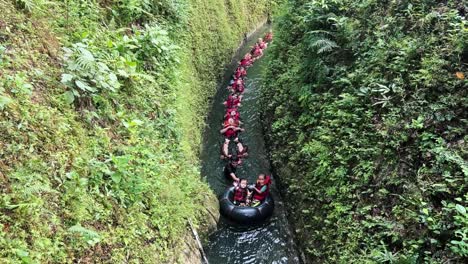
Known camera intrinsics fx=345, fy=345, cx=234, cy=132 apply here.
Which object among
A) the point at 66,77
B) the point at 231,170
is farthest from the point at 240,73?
the point at 66,77

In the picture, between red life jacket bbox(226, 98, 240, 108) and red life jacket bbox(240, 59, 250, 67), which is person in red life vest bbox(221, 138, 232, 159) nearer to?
red life jacket bbox(226, 98, 240, 108)

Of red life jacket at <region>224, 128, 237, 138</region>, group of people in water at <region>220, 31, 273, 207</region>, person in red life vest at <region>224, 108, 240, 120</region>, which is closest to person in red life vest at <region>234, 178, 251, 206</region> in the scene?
group of people in water at <region>220, 31, 273, 207</region>

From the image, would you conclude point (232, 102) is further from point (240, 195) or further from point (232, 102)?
point (240, 195)

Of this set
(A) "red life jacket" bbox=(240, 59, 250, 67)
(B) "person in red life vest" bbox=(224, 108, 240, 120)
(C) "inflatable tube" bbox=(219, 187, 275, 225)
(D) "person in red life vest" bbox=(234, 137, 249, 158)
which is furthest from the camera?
(A) "red life jacket" bbox=(240, 59, 250, 67)

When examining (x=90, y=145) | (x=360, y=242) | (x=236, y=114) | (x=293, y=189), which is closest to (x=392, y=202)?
(x=360, y=242)

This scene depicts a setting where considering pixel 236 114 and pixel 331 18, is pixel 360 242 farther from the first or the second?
pixel 236 114
